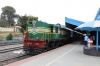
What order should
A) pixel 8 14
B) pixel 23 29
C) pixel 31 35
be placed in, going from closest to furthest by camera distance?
pixel 31 35
pixel 23 29
pixel 8 14

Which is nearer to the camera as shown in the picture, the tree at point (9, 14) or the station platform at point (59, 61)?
the station platform at point (59, 61)

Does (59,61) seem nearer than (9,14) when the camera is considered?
Yes

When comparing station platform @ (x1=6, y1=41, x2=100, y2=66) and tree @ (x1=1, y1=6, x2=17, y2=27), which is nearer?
station platform @ (x1=6, y1=41, x2=100, y2=66)

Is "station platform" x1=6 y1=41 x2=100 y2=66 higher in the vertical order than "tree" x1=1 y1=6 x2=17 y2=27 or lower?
lower

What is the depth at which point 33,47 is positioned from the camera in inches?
630

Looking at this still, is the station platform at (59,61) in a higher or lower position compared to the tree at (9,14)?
lower

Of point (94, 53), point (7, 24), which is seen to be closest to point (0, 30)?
point (7, 24)

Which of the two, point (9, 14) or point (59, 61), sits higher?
point (9, 14)

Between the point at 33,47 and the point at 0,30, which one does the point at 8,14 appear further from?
the point at 33,47

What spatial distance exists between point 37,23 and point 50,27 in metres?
2.85

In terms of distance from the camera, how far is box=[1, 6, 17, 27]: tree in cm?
9336

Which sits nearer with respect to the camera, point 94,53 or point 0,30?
point 94,53

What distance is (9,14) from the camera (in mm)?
95000

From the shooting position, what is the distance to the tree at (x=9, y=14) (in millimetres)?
93363
